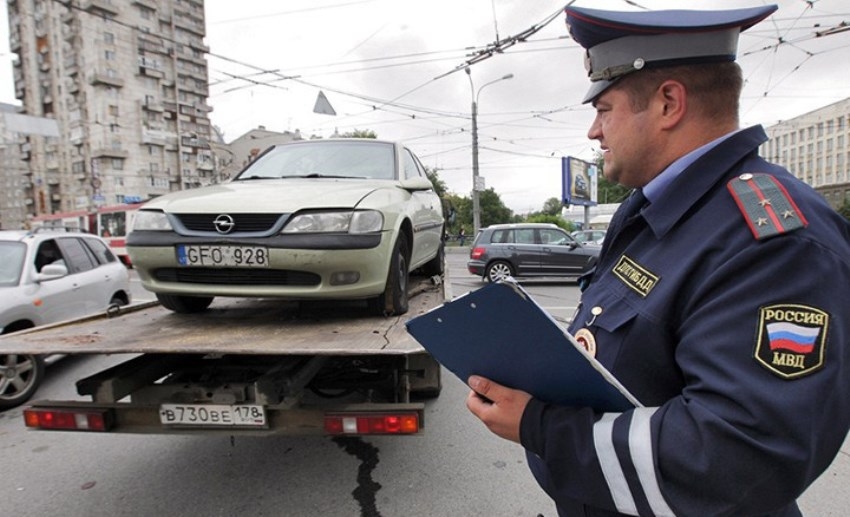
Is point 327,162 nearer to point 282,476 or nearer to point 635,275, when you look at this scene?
point 282,476

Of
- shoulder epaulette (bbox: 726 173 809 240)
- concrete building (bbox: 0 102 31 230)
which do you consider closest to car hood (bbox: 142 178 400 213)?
shoulder epaulette (bbox: 726 173 809 240)

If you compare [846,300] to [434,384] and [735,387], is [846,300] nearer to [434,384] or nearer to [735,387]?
[735,387]

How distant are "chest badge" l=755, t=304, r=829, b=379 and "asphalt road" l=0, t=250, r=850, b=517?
6.80 ft

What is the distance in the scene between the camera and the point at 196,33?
202ft

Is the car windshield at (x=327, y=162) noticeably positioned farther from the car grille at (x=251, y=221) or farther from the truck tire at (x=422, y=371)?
the truck tire at (x=422, y=371)

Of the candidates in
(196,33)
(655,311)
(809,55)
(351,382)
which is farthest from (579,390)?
(196,33)

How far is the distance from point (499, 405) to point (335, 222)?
1.75 metres

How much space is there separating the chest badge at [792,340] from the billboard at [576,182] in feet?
90.3

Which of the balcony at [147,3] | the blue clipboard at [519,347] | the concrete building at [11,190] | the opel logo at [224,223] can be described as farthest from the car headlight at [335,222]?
the balcony at [147,3]

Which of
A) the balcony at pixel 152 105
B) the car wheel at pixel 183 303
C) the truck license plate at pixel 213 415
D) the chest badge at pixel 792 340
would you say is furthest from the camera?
the balcony at pixel 152 105

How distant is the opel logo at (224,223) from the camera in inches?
98.4

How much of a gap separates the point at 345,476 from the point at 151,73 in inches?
2441

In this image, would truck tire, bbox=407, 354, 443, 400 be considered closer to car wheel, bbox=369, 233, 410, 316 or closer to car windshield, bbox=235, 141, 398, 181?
car wheel, bbox=369, 233, 410, 316

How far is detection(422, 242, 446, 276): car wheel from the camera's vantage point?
16.1 feet
